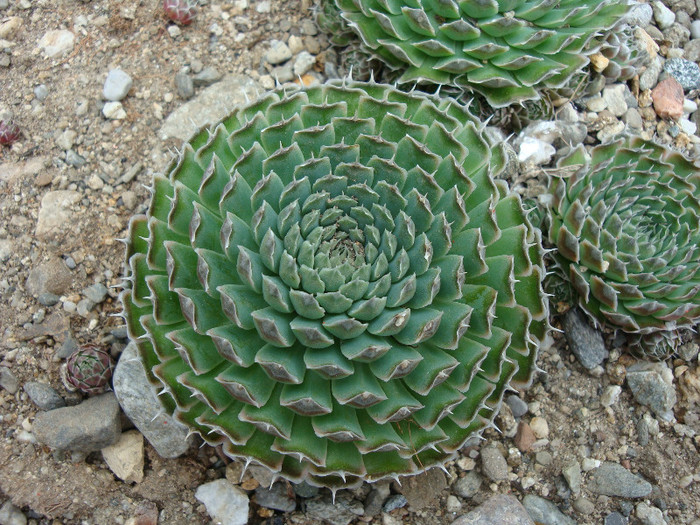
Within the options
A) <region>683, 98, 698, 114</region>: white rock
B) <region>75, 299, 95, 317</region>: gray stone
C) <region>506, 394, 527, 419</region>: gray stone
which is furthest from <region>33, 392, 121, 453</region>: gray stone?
<region>683, 98, 698, 114</region>: white rock

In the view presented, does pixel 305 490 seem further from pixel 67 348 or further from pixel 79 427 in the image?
pixel 67 348

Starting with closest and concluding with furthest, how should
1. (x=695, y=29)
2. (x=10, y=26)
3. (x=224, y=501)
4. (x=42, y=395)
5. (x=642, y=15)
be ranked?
(x=224, y=501) → (x=42, y=395) → (x=10, y=26) → (x=642, y=15) → (x=695, y=29)

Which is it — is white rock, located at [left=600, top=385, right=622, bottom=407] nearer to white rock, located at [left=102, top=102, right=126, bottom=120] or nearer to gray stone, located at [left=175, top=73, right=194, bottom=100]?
gray stone, located at [left=175, top=73, right=194, bottom=100]

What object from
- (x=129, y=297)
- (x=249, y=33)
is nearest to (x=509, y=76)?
(x=249, y=33)

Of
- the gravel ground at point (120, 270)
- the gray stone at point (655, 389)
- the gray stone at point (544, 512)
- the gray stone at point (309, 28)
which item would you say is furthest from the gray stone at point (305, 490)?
the gray stone at point (309, 28)

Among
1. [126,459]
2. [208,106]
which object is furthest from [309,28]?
[126,459]
